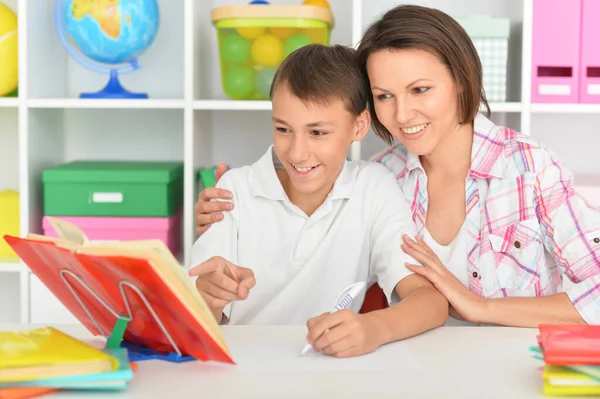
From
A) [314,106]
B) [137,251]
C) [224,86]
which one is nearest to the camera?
[137,251]

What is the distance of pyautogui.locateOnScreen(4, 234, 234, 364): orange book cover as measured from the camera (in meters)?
0.85

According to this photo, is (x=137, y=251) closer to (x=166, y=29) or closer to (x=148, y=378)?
(x=148, y=378)

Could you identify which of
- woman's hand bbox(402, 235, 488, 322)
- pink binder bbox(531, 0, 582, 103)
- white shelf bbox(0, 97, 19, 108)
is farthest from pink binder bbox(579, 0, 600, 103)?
white shelf bbox(0, 97, 19, 108)

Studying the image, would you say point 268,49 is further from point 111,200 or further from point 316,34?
point 111,200

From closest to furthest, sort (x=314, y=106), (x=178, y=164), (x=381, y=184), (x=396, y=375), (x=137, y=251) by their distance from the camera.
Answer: (x=137, y=251), (x=396, y=375), (x=314, y=106), (x=381, y=184), (x=178, y=164)

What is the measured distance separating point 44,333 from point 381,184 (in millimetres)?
756

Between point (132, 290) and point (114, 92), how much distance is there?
1408mm

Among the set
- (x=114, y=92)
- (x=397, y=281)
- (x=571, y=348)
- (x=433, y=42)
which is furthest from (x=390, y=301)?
(x=114, y=92)

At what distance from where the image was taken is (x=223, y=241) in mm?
1537

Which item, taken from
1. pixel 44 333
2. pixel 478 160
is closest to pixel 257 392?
pixel 44 333

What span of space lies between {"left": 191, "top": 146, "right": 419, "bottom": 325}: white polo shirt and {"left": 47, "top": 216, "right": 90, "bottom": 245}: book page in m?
0.54

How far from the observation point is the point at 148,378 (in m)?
0.93

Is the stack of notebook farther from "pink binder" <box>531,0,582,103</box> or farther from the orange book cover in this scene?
"pink binder" <box>531,0,582,103</box>

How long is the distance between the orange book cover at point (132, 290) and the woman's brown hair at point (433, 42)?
772 mm
